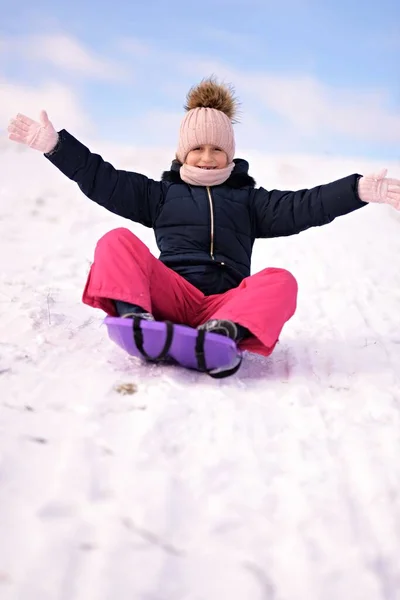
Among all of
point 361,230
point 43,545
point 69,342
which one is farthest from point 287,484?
point 361,230

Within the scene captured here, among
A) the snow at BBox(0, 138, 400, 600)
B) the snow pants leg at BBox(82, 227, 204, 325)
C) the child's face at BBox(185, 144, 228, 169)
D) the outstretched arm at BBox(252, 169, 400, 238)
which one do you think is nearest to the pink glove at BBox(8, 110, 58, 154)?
the snow pants leg at BBox(82, 227, 204, 325)

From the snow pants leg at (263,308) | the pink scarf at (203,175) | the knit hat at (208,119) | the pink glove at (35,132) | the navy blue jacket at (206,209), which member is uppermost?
the knit hat at (208,119)

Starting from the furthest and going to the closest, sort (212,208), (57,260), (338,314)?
(57,260) → (338,314) → (212,208)

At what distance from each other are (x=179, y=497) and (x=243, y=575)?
30 cm

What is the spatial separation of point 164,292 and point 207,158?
910 mm

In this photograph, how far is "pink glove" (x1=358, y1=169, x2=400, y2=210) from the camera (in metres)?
2.70

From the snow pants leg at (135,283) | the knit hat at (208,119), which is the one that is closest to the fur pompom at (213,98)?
the knit hat at (208,119)

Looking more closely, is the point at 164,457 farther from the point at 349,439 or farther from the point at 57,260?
the point at 57,260

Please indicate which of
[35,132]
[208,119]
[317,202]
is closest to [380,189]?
[317,202]

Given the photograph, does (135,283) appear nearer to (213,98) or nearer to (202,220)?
(202,220)

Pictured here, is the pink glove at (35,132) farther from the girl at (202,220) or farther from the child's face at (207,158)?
the child's face at (207,158)

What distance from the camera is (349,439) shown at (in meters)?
1.92

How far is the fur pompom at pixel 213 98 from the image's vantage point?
3.31 m

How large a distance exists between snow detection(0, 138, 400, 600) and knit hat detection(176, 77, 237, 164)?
119 centimetres
